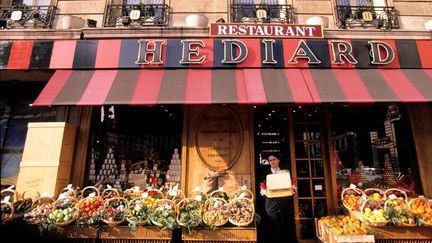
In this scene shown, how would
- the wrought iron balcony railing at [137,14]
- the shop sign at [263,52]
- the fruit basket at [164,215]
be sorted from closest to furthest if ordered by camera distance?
1. the fruit basket at [164,215]
2. the shop sign at [263,52]
3. the wrought iron balcony railing at [137,14]

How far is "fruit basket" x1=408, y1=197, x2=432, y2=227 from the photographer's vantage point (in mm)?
4887

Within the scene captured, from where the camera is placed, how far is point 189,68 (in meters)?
6.14

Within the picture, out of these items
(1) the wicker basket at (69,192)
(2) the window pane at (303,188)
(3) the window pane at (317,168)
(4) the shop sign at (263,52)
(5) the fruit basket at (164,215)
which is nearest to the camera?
(5) the fruit basket at (164,215)

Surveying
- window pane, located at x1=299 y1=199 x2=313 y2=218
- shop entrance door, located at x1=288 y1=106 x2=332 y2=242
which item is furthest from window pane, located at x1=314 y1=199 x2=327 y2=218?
window pane, located at x1=299 y1=199 x2=313 y2=218

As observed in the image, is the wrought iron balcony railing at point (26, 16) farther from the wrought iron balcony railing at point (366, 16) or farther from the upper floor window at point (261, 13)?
the wrought iron balcony railing at point (366, 16)

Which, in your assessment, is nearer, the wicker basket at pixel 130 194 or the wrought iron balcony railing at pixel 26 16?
the wicker basket at pixel 130 194

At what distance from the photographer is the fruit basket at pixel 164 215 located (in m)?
4.80

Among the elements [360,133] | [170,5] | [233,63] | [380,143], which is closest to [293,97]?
[233,63]

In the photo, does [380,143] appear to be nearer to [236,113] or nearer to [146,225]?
[236,113]

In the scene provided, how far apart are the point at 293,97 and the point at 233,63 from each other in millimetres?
1708

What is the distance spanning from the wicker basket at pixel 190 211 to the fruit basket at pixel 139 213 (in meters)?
0.55

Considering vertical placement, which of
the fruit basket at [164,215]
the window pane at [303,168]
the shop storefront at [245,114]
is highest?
the shop storefront at [245,114]

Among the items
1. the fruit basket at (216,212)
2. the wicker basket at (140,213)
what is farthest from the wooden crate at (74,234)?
the fruit basket at (216,212)

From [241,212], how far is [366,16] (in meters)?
6.21
